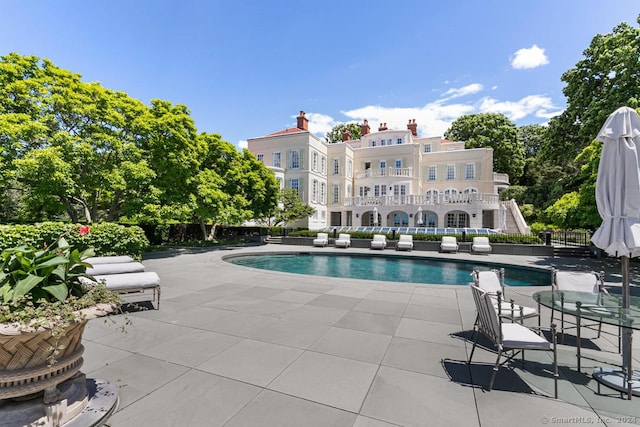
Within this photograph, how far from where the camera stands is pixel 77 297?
8.64 feet

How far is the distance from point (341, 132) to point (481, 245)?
37.5m

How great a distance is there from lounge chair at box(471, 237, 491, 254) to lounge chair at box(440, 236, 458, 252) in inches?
38.6

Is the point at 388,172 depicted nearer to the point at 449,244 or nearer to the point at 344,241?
the point at 344,241

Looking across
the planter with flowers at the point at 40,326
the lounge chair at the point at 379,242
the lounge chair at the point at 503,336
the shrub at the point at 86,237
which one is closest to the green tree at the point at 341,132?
the lounge chair at the point at 379,242

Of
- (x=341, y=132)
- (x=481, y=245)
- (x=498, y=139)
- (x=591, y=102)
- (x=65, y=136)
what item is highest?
(x=341, y=132)

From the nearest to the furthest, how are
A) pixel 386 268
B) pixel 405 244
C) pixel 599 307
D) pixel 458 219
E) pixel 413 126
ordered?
pixel 599 307 < pixel 386 268 < pixel 405 244 < pixel 458 219 < pixel 413 126

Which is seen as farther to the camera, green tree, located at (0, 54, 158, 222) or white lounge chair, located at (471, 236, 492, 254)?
white lounge chair, located at (471, 236, 492, 254)

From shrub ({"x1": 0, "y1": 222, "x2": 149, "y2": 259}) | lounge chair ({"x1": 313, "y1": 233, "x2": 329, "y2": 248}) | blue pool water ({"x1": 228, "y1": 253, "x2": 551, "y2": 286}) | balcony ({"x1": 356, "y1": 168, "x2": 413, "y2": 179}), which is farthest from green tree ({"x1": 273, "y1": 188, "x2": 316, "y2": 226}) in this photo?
shrub ({"x1": 0, "y1": 222, "x2": 149, "y2": 259})

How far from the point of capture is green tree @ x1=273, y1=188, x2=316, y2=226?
2561cm

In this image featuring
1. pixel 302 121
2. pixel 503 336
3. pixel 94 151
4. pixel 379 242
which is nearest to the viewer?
pixel 503 336

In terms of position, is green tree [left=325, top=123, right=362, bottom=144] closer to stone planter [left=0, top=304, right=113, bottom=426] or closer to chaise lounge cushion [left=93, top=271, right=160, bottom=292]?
chaise lounge cushion [left=93, top=271, right=160, bottom=292]

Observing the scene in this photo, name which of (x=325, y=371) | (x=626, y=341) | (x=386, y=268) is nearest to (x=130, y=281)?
(x=325, y=371)

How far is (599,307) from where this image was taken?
352cm

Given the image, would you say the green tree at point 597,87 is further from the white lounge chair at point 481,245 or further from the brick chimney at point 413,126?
the brick chimney at point 413,126
